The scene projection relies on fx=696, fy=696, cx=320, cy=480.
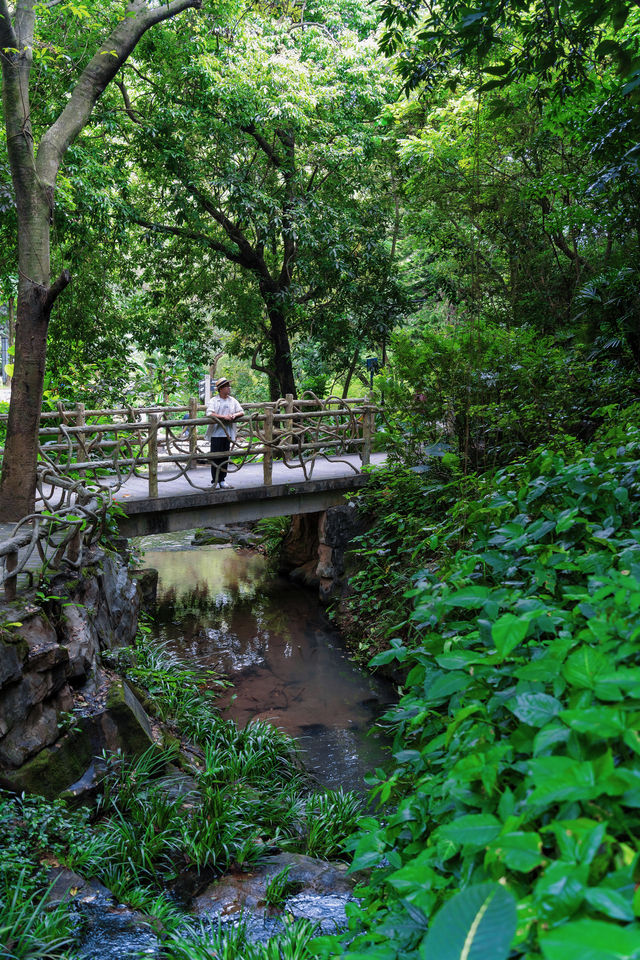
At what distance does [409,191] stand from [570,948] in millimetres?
12788

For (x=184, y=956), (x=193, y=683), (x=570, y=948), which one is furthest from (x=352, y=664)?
(x=570, y=948)

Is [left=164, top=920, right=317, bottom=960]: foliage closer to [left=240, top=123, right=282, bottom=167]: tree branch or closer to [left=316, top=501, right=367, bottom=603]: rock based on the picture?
[left=316, top=501, right=367, bottom=603]: rock

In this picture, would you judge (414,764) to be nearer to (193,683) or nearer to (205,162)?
(193,683)

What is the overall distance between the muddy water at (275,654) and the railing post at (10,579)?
302 cm

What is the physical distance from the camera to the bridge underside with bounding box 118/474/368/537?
894 cm

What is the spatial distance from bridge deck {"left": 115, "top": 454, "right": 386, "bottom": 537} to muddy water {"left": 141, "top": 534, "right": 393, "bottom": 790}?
176 cm

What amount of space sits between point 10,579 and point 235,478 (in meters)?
5.97

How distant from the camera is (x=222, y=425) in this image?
32.2ft

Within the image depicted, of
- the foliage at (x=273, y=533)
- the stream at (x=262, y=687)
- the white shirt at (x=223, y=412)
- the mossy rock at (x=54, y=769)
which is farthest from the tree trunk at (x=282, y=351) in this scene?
the mossy rock at (x=54, y=769)

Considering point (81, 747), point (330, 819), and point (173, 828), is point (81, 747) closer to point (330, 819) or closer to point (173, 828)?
point (173, 828)

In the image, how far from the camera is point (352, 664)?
9406 mm

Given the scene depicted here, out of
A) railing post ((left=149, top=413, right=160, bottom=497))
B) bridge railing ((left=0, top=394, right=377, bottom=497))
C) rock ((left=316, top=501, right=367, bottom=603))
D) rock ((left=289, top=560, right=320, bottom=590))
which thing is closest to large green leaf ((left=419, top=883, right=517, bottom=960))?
bridge railing ((left=0, top=394, right=377, bottom=497))

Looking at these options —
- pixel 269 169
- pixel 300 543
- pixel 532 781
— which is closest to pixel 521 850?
pixel 532 781

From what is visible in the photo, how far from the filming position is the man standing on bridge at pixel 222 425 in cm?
975
